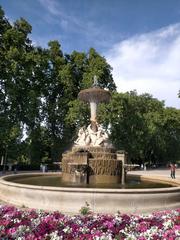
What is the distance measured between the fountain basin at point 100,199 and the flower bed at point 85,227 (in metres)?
3.82

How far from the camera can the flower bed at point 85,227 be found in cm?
585

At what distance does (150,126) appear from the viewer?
52.4 metres

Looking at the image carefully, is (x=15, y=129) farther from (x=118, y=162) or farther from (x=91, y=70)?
(x=118, y=162)

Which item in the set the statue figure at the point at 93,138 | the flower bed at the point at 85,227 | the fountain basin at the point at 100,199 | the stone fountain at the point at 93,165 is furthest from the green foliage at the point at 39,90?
the flower bed at the point at 85,227

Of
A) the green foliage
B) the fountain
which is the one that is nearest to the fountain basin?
the fountain

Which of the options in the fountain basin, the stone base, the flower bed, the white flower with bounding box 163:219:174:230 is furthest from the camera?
the stone base

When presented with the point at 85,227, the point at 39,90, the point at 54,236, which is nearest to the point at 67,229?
the point at 85,227

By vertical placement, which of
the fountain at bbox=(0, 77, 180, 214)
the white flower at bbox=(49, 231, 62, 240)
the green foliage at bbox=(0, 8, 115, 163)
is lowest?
the white flower at bbox=(49, 231, 62, 240)

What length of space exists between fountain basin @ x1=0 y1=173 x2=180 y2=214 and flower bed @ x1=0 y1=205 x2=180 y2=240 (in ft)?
12.5

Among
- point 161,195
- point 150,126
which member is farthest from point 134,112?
point 161,195

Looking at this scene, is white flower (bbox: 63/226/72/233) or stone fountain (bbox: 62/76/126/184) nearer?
white flower (bbox: 63/226/72/233)

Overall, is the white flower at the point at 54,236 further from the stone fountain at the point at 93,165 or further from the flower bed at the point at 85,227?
the stone fountain at the point at 93,165

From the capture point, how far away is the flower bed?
585 cm

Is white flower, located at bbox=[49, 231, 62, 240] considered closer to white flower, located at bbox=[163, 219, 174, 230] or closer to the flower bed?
the flower bed
